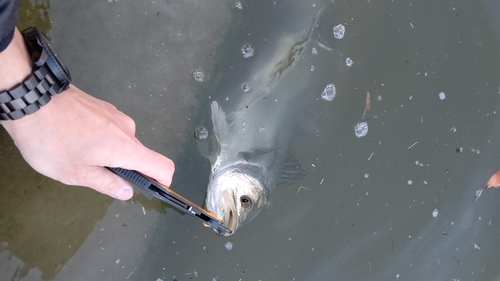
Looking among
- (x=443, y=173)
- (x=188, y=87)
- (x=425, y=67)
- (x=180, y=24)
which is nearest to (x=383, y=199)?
(x=443, y=173)

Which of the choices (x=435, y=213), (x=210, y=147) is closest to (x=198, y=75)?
(x=210, y=147)

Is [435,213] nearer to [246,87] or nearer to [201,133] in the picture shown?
[246,87]

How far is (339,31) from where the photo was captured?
6.02ft

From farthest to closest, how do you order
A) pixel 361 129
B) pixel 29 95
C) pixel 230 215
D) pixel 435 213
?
1. pixel 435 213
2. pixel 361 129
3. pixel 230 215
4. pixel 29 95

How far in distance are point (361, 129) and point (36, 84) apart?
1519mm

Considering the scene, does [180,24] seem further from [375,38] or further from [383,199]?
[383,199]

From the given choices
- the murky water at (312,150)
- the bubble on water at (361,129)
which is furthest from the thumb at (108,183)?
the bubble on water at (361,129)

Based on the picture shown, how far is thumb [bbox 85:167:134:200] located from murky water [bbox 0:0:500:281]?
0.60 meters

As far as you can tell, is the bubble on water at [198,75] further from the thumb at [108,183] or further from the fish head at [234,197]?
the thumb at [108,183]

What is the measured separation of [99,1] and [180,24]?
0.34m

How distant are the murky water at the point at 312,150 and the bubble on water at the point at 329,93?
0.02 meters

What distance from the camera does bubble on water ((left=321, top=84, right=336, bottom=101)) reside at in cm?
188

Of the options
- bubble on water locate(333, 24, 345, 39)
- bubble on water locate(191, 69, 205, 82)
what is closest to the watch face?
bubble on water locate(191, 69, 205, 82)

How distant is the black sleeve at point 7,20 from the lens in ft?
2.39
